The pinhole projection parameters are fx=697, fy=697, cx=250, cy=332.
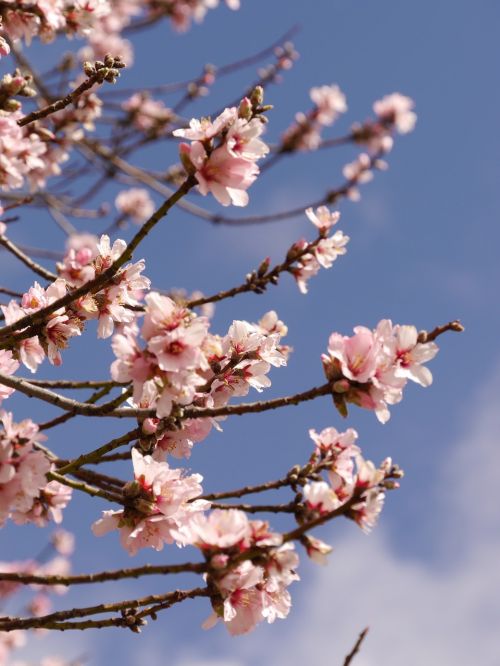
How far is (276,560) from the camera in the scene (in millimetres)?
1788

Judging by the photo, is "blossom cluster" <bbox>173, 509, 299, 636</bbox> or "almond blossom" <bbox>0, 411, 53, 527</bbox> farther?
"almond blossom" <bbox>0, 411, 53, 527</bbox>

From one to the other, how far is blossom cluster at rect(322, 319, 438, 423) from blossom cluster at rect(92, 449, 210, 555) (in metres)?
0.60

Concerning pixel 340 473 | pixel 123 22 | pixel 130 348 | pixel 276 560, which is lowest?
pixel 276 560

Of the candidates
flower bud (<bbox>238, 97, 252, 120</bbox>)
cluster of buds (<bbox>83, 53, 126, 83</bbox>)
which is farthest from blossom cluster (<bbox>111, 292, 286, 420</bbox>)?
cluster of buds (<bbox>83, 53, 126, 83</bbox>)

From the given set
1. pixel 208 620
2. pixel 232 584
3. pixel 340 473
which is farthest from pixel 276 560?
pixel 340 473

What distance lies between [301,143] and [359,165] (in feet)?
2.44

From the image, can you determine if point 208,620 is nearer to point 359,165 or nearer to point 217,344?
point 217,344

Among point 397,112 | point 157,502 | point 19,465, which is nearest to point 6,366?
point 19,465

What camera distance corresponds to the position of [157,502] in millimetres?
2350

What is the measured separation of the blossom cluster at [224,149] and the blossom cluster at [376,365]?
0.60 m

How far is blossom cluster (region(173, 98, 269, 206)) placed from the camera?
2.12 meters

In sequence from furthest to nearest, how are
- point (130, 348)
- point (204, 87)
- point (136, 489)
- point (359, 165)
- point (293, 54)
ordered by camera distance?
point (359, 165) < point (293, 54) < point (204, 87) < point (136, 489) < point (130, 348)

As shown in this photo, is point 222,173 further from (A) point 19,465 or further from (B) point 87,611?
(B) point 87,611

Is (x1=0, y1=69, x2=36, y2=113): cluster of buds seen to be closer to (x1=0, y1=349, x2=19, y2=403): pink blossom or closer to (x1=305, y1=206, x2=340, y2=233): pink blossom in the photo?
(x1=0, y1=349, x2=19, y2=403): pink blossom
